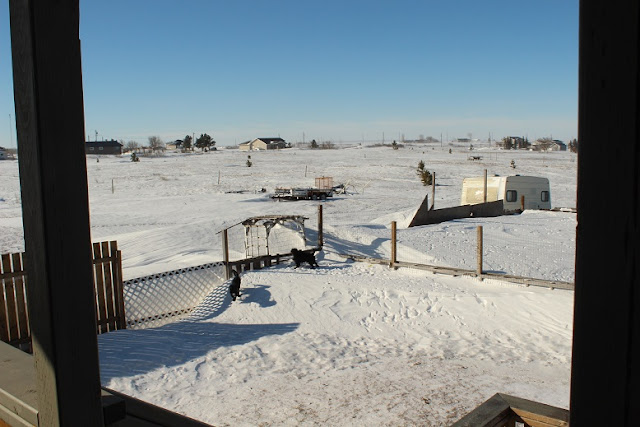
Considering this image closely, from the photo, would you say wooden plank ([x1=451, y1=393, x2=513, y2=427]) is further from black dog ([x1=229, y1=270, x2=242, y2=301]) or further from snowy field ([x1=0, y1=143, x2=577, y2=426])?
black dog ([x1=229, y1=270, x2=242, y2=301])

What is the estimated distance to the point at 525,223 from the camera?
18734 millimetres

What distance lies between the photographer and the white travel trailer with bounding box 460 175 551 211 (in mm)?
23641

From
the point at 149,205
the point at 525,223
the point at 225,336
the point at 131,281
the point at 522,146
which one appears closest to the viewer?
the point at 225,336

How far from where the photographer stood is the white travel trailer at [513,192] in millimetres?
23641

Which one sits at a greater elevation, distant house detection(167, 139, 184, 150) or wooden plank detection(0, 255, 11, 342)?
distant house detection(167, 139, 184, 150)

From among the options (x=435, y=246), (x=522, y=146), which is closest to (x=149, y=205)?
(x=435, y=246)

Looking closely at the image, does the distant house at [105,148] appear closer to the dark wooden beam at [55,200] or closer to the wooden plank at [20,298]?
the wooden plank at [20,298]

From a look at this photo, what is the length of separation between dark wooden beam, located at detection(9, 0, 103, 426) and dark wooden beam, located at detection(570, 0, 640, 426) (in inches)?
52.8

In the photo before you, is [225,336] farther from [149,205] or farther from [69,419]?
[149,205]

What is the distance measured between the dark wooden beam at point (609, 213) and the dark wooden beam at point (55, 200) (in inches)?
52.8

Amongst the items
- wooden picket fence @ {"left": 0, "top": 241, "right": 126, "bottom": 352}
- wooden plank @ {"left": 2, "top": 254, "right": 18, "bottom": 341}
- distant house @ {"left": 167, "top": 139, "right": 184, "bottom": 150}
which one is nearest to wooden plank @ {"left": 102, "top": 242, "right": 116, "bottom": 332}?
wooden picket fence @ {"left": 0, "top": 241, "right": 126, "bottom": 352}

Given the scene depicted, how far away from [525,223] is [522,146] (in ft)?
368

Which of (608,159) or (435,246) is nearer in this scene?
(608,159)

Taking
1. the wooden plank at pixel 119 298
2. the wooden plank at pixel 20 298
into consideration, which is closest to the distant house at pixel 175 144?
the wooden plank at pixel 119 298
